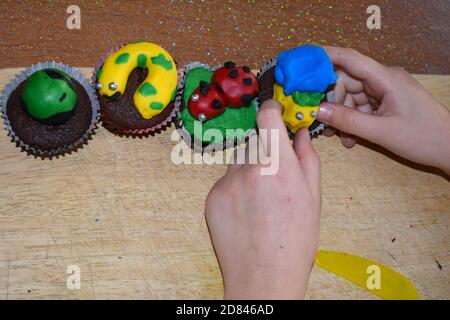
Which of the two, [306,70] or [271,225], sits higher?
[306,70]

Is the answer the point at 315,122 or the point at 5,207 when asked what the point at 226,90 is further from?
the point at 5,207

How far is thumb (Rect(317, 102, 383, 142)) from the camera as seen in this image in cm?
108

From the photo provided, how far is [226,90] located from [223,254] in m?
0.33

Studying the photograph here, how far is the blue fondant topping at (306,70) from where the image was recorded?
99 cm

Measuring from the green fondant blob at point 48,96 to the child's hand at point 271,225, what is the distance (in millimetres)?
359

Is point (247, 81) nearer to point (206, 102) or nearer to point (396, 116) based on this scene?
point (206, 102)

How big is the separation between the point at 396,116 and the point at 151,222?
577mm

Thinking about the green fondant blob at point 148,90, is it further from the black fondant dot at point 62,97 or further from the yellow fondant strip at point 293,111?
the yellow fondant strip at point 293,111

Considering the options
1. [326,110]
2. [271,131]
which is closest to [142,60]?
[271,131]

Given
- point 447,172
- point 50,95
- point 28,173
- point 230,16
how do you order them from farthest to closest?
point 230,16, point 447,172, point 28,173, point 50,95

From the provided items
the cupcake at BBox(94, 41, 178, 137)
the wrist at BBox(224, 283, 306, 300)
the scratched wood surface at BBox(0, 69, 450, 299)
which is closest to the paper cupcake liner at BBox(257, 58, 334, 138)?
the scratched wood surface at BBox(0, 69, 450, 299)

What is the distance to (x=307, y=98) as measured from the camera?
103cm

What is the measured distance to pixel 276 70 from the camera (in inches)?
41.1
